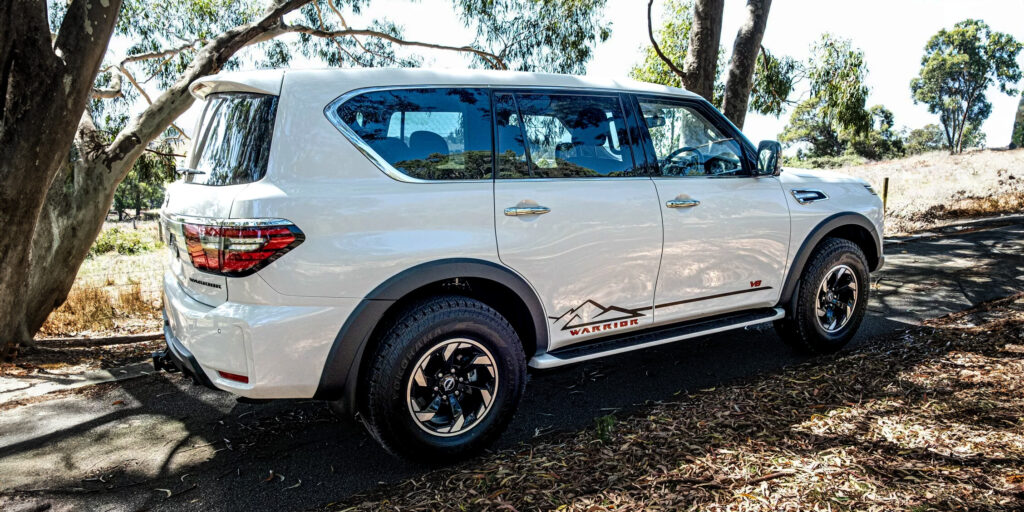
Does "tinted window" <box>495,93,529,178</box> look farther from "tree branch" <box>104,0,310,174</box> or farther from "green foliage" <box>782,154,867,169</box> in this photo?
"green foliage" <box>782,154,867,169</box>

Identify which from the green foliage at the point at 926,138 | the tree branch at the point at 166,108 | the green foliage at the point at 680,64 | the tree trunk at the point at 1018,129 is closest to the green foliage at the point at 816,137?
the tree trunk at the point at 1018,129

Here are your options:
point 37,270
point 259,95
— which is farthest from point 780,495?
point 37,270

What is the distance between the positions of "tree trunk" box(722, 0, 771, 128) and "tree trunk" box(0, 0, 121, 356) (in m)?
7.46

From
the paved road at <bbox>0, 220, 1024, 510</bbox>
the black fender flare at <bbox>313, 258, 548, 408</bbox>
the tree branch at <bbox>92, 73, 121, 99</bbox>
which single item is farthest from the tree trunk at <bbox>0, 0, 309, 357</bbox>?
the tree branch at <bbox>92, 73, 121, 99</bbox>

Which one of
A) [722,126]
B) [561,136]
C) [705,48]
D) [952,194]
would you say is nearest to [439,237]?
[561,136]

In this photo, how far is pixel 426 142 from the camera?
3.24 metres

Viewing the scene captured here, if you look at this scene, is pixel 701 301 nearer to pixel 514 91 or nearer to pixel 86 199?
pixel 514 91

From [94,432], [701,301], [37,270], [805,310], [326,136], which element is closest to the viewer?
[326,136]

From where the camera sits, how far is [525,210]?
335 centimetres

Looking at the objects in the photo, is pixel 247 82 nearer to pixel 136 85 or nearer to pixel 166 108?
pixel 166 108

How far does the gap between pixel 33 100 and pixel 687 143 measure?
15.2ft

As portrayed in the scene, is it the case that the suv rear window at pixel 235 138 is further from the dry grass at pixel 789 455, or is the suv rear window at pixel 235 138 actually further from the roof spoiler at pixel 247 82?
the dry grass at pixel 789 455

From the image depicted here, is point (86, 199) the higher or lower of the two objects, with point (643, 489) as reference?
higher

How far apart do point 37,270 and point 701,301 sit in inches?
244
